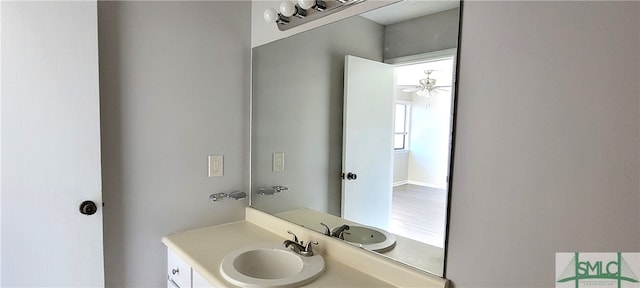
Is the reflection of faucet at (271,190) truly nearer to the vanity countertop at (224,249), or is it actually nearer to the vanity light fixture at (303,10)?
the vanity countertop at (224,249)

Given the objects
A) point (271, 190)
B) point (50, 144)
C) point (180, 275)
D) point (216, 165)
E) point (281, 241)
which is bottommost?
point (180, 275)

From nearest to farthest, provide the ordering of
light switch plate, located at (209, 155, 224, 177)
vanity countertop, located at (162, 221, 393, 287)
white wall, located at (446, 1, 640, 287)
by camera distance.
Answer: white wall, located at (446, 1, 640, 287)
vanity countertop, located at (162, 221, 393, 287)
light switch plate, located at (209, 155, 224, 177)

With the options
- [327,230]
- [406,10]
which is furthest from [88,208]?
[406,10]

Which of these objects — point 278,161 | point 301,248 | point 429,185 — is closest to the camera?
point 429,185

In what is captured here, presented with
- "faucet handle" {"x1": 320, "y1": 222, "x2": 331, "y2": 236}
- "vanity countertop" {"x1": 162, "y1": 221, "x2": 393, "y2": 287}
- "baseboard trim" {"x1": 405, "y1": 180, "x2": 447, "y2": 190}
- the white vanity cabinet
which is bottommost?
the white vanity cabinet

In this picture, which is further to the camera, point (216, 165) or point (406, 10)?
point (216, 165)

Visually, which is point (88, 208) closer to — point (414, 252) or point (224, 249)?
point (224, 249)

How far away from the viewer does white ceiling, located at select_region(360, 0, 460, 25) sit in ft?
3.50

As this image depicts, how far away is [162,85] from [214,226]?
0.80m

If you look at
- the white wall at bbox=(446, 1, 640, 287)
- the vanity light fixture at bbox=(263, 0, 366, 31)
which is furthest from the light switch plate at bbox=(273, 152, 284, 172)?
the white wall at bbox=(446, 1, 640, 287)

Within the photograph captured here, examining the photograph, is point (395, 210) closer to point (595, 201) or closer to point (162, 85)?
point (595, 201)

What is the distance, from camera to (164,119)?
5.23 feet

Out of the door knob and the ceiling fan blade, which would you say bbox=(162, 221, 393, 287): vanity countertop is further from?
the ceiling fan blade

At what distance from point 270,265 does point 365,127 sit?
2.51 ft
